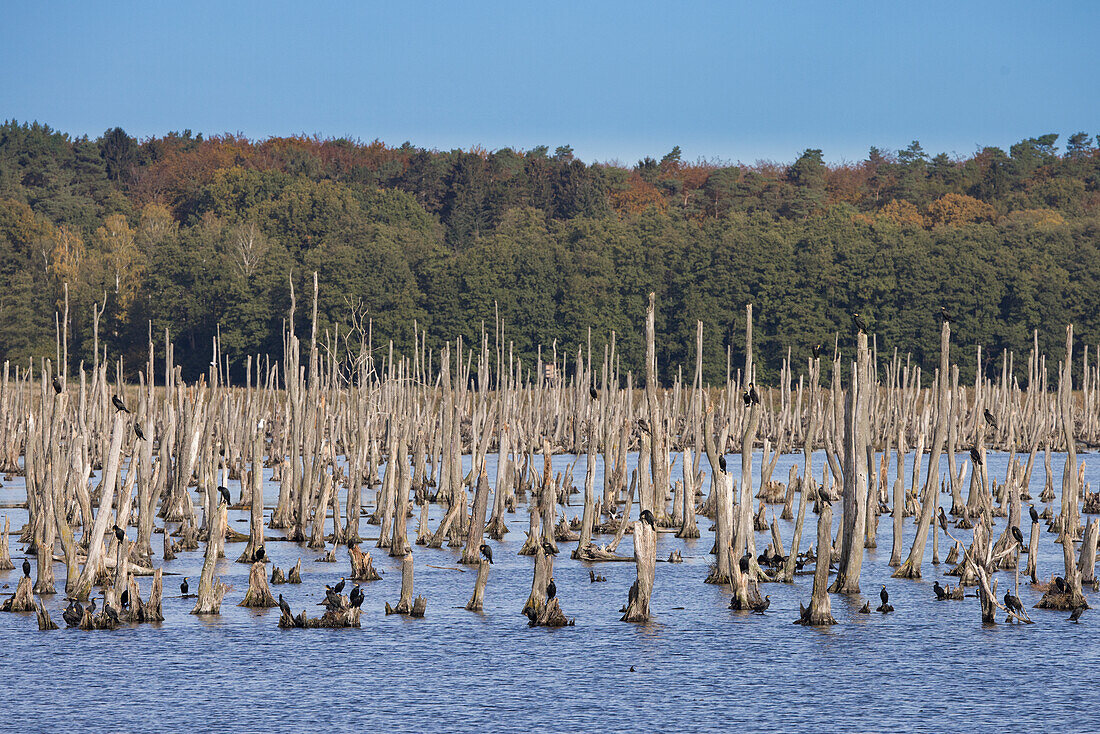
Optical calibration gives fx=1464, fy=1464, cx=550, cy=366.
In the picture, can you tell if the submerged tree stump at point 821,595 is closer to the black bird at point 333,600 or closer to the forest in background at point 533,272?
the black bird at point 333,600

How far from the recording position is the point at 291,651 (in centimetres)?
2194

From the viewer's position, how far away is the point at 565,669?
21.1 meters

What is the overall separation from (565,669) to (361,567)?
24.0 ft

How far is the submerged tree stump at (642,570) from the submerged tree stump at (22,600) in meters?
9.54

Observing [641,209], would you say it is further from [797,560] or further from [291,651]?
[291,651]

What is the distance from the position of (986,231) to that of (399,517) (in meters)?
69.5

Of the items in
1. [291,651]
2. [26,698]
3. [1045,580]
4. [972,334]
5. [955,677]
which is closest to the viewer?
[26,698]

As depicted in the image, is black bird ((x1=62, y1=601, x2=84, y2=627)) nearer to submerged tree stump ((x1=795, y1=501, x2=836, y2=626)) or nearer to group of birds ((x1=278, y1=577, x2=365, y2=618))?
group of birds ((x1=278, y1=577, x2=365, y2=618))

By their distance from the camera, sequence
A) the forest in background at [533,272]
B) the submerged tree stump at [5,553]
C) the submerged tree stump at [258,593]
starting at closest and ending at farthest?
the submerged tree stump at [258,593] < the submerged tree stump at [5,553] < the forest in background at [533,272]

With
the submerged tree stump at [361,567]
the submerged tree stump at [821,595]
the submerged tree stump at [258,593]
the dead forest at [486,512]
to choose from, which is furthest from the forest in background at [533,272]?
the submerged tree stump at [821,595]

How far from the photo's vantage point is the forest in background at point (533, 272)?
289 ft

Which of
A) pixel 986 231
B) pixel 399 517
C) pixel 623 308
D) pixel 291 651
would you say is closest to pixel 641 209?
pixel 623 308

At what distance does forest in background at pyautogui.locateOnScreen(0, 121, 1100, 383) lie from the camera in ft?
289

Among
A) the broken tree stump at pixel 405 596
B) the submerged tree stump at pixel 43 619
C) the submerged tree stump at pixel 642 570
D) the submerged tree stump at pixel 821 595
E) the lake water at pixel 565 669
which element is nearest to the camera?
the lake water at pixel 565 669
